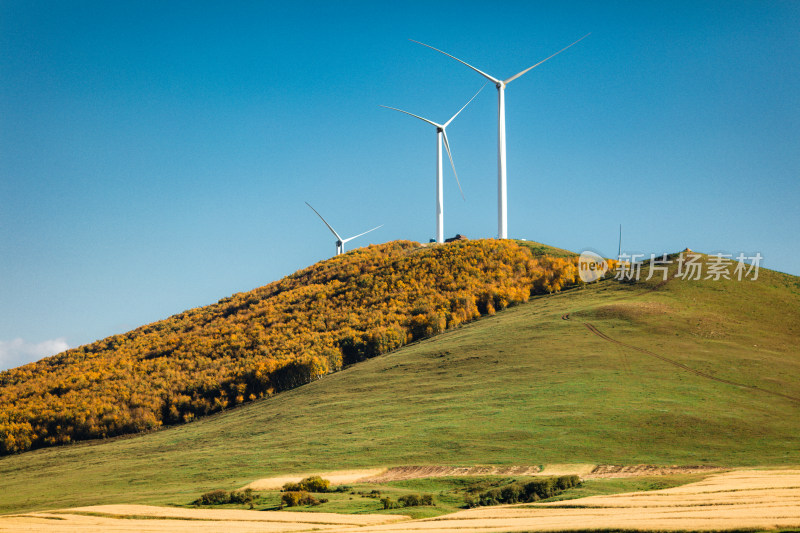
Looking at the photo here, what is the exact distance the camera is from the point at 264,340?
106500 mm

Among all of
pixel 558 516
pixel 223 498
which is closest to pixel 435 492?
pixel 223 498

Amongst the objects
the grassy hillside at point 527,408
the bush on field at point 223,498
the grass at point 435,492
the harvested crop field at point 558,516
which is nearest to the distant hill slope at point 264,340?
the grassy hillside at point 527,408

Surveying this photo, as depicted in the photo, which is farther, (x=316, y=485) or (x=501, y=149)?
(x=501, y=149)

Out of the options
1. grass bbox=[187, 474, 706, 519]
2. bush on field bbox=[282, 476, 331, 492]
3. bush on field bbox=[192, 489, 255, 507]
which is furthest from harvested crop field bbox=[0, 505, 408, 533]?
bush on field bbox=[282, 476, 331, 492]

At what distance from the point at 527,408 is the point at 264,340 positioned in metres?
58.2

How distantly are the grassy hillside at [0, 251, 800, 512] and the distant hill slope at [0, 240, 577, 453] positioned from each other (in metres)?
6.09

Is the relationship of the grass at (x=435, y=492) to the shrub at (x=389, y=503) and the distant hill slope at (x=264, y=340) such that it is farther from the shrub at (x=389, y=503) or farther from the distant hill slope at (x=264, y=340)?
the distant hill slope at (x=264, y=340)

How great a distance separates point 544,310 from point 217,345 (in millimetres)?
50859

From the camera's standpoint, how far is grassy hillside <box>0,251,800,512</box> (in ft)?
157

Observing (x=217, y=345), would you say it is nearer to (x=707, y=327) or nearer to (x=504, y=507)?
(x=707, y=327)

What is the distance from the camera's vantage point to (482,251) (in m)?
129

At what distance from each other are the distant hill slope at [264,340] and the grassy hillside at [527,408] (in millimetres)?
6094

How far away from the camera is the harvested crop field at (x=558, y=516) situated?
22.5 metres

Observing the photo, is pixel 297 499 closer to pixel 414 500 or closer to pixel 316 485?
pixel 316 485
